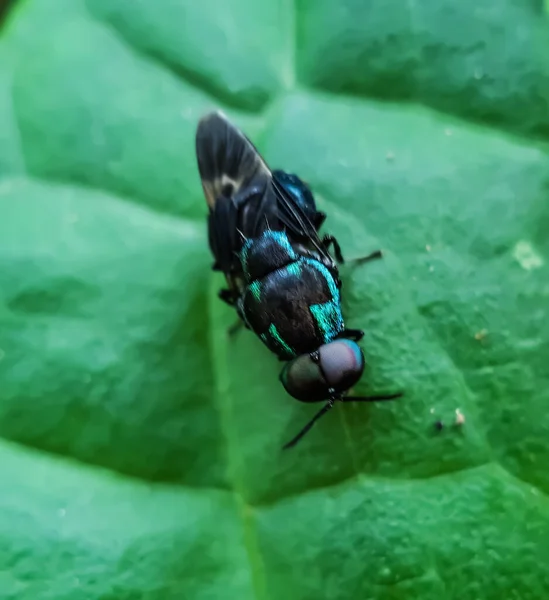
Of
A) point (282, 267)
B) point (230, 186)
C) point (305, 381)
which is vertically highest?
point (230, 186)

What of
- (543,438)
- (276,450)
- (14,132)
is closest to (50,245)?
(14,132)

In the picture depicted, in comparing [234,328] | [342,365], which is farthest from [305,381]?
[234,328]

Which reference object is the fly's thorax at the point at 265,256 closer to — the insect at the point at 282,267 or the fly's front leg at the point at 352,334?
the insect at the point at 282,267

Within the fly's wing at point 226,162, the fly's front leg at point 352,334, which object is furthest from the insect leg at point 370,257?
the fly's wing at point 226,162

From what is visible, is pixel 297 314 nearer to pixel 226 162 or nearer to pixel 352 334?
pixel 352 334

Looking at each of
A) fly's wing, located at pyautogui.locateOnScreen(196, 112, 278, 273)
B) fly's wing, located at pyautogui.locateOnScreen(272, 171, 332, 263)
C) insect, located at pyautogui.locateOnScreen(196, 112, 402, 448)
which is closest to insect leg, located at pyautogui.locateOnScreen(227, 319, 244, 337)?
insect, located at pyautogui.locateOnScreen(196, 112, 402, 448)

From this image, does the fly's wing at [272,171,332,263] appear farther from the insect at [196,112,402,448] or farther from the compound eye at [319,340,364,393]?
the compound eye at [319,340,364,393]

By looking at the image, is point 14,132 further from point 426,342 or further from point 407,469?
point 407,469
